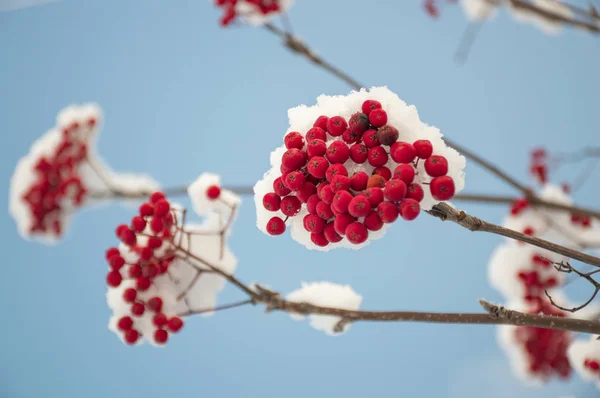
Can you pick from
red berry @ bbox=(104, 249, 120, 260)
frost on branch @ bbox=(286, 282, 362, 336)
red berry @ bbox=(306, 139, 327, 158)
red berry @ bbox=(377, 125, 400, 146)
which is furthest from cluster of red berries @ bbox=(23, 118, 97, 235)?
red berry @ bbox=(377, 125, 400, 146)

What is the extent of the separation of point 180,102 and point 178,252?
218 centimetres

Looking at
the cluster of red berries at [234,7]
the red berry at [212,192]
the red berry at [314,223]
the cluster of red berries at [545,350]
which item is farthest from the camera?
the cluster of red berries at [545,350]

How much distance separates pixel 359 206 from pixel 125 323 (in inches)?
31.8

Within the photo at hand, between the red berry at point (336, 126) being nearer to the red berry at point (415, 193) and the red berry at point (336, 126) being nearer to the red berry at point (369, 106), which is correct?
the red berry at point (369, 106)

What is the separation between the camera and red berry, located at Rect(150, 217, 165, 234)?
1.14m

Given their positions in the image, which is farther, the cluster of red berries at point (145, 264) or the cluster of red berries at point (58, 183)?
the cluster of red berries at point (58, 183)

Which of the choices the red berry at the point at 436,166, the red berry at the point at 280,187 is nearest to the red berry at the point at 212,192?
the red berry at the point at 280,187

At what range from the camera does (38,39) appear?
10.0 feet

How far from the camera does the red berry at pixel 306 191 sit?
0.75 metres

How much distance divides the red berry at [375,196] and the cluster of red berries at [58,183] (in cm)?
180

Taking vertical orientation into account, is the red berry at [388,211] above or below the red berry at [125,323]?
above

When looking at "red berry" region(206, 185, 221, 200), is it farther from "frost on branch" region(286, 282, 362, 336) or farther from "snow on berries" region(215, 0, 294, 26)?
"snow on berries" region(215, 0, 294, 26)

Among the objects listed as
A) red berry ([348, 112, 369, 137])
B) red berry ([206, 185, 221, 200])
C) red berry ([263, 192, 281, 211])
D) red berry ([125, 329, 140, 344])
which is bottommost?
red berry ([125, 329, 140, 344])

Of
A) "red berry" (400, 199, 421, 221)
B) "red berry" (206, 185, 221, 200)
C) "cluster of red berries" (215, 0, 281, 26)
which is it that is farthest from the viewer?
"cluster of red berries" (215, 0, 281, 26)
